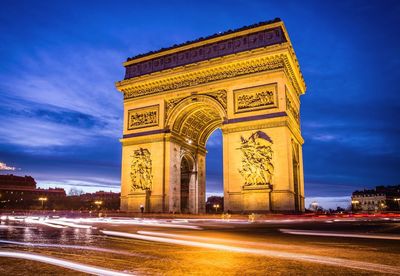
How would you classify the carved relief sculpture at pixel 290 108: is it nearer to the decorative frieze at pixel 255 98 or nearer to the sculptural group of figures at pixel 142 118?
the decorative frieze at pixel 255 98

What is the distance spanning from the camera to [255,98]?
76.8 ft

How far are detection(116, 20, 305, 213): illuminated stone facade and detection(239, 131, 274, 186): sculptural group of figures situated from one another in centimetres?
6

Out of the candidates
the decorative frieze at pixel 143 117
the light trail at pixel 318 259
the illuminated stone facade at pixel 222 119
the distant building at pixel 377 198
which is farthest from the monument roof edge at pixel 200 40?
the distant building at pixel 377 198

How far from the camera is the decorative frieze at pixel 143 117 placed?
89.7 ft

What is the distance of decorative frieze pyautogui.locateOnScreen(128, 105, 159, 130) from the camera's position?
27344 millimetres

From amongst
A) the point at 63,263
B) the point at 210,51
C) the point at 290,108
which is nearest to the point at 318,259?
the point at 63,263

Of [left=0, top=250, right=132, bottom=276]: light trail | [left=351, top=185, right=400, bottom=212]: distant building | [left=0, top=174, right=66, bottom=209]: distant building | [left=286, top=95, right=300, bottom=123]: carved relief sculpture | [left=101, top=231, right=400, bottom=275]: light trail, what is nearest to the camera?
[left=0, top=250, right=132, bottom=276]: light trail

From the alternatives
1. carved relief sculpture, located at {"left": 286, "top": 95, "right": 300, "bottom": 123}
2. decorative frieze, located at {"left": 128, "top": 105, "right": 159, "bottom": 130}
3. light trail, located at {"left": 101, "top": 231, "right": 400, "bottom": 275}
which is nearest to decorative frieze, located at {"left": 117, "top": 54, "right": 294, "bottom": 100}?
decorative frieze, located at {"left": 128, "top": 105, "right": 159, "bottom": 130}

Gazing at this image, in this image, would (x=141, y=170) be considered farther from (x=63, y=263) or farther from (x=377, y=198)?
(x=377, y=198)

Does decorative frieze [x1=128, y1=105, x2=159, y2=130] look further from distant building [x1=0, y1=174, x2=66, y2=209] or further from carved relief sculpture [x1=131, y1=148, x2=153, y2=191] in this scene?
distant building [x1=0, y1=174, x2=66, y2=209]

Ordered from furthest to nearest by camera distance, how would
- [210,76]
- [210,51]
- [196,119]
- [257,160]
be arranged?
1. [196,119]
2. [210,51]
3. [210,76]
4. [257,160]

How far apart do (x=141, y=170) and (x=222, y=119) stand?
7.39 m

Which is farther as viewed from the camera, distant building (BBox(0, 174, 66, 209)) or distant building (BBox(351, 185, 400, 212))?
distant building (BBox(351, 185, 400, 212))

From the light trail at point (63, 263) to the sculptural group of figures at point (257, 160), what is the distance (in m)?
17.8
